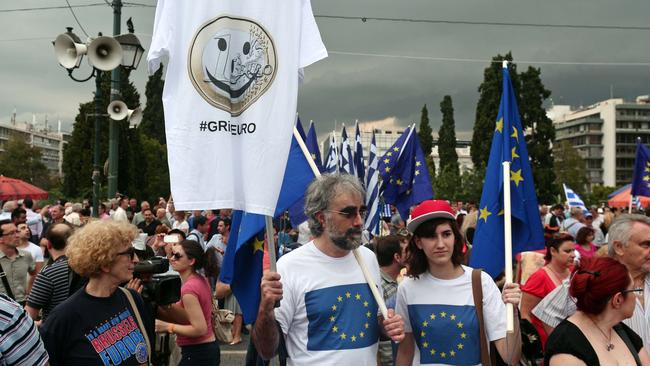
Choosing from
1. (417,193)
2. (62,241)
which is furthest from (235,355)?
(417,193)

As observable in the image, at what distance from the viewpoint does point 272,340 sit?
10.5ft

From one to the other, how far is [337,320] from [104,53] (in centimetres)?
773

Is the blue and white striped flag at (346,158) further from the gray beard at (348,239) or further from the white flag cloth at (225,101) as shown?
the white flag cloth at (225,101)

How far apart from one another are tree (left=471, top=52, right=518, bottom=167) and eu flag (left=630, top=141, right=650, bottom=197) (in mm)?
35819

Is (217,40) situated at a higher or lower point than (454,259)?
higher

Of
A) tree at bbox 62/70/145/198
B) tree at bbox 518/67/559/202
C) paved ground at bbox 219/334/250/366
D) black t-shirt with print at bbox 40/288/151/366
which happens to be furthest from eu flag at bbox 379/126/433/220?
tree at bbox 518/67/559/202

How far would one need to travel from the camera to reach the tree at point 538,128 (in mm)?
49344

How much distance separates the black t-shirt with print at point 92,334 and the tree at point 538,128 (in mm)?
48715

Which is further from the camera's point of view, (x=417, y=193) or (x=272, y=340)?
(x=417, y=193)

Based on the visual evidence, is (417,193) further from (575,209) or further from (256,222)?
(256,222)

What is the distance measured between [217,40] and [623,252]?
9.31ft

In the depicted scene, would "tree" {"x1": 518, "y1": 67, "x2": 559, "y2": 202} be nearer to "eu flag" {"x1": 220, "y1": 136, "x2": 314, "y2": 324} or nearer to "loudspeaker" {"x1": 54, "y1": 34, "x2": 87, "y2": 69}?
"loudspeaker" {"x1": 54, "y1": 34, "x2": 87, "y2": 69}

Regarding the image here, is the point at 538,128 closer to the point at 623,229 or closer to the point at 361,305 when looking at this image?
the point at 623,229

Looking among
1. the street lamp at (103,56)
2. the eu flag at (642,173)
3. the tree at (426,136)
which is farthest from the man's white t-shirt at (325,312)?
the tree at (426,136)
